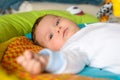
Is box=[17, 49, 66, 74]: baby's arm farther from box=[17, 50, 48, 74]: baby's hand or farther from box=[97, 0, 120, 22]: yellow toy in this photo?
box=[97, 0, 120, 22]: yellow toy

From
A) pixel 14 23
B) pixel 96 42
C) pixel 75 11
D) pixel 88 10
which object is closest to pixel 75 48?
pixel 96 42

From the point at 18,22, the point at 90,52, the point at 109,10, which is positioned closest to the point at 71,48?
the point at 90,52

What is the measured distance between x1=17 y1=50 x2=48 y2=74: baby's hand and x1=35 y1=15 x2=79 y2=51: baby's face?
11.6 inches

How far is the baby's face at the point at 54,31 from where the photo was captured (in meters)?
1.16

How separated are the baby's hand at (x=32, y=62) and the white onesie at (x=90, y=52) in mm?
42

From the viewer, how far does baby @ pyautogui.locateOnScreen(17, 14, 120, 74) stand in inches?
34.6


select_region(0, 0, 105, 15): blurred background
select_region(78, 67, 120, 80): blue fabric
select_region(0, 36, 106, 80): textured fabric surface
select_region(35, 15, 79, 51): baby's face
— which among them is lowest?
select_region(78, 67, 120, 80): blue fabric

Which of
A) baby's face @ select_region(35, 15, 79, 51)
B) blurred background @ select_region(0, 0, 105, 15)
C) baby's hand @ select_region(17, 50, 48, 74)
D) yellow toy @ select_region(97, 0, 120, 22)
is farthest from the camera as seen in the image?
blurred background @ select_region(0, 0, 105, 15)

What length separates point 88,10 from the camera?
225 centimetres

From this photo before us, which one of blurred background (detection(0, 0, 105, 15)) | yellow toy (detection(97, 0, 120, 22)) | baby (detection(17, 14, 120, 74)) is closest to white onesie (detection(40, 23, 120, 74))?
baby (detection(17, 14, 120, 74))

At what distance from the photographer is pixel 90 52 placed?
1039 millimetres

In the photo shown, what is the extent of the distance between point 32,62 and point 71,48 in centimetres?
26

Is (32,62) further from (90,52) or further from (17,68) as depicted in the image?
(90,52)

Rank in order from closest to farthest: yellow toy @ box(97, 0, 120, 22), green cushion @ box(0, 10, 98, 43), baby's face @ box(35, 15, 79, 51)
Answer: baby's face @ box(35, 15, 79, 51), green cushion @ box(0, 10, 98, 43), yellow toy @ box(97, 0, 120, 22)
